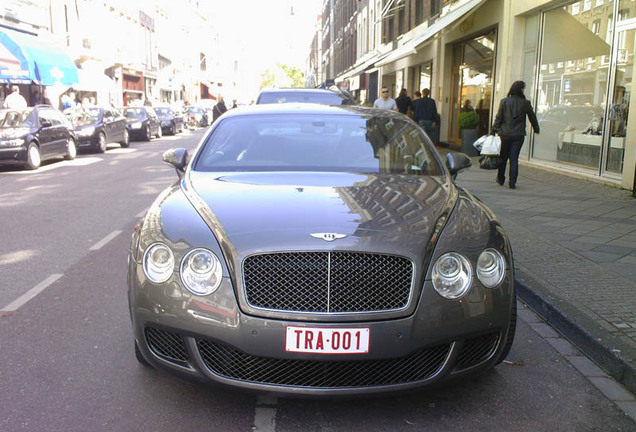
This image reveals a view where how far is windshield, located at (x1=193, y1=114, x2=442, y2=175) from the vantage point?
4.05 metres

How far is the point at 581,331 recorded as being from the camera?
3836 mm

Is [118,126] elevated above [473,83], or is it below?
below

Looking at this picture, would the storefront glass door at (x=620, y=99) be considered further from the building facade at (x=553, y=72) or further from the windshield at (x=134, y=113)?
the windshield at (x=134, y=113)

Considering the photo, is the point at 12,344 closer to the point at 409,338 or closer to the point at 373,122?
the point at 409,338

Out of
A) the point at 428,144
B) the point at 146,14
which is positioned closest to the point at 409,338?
the point at 428,144

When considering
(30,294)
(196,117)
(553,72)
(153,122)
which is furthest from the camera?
(196,117)

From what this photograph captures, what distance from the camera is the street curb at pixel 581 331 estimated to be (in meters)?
3.39

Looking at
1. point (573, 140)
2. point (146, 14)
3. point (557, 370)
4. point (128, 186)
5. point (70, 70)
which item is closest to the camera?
point (557, 370)

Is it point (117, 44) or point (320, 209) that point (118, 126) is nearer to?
point (320, 209)

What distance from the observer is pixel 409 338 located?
267 cm

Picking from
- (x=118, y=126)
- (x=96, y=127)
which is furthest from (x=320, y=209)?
(x=118, y=126)

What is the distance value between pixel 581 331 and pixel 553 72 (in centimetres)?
1041

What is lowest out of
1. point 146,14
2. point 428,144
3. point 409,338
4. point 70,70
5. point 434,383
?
point 434,383

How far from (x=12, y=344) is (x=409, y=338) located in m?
2.64
